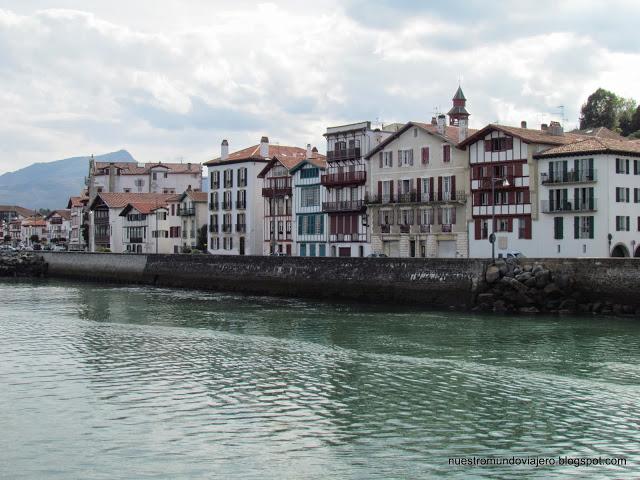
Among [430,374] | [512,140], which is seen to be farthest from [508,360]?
[512,140]

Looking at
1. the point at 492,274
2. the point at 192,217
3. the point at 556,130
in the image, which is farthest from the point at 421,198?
the point at 192,217

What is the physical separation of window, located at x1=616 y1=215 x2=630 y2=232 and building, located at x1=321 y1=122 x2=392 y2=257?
24144mm

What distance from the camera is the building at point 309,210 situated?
8519cm

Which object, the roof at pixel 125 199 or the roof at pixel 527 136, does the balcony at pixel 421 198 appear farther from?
the roof at pixel 125 199

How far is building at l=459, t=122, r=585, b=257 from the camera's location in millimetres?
66750

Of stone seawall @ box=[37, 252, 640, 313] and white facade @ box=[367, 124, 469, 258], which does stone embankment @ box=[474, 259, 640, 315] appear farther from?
white facade @ box=[367, 124, 469, 258]

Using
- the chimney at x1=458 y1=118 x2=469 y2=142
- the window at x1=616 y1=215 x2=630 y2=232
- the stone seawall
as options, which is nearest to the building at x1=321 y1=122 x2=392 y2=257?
the chimney at x1=458 y1=118 x2=469 y2=142

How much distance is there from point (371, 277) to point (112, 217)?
232 ft

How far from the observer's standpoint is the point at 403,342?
1476 inches

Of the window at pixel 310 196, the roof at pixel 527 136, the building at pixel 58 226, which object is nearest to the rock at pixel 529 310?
the roof at pixel 527 136

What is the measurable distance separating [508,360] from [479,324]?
462 inches

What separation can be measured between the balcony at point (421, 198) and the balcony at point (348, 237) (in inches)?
140

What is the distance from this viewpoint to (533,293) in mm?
50281

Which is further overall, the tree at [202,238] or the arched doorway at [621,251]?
the tree at [202,238]
